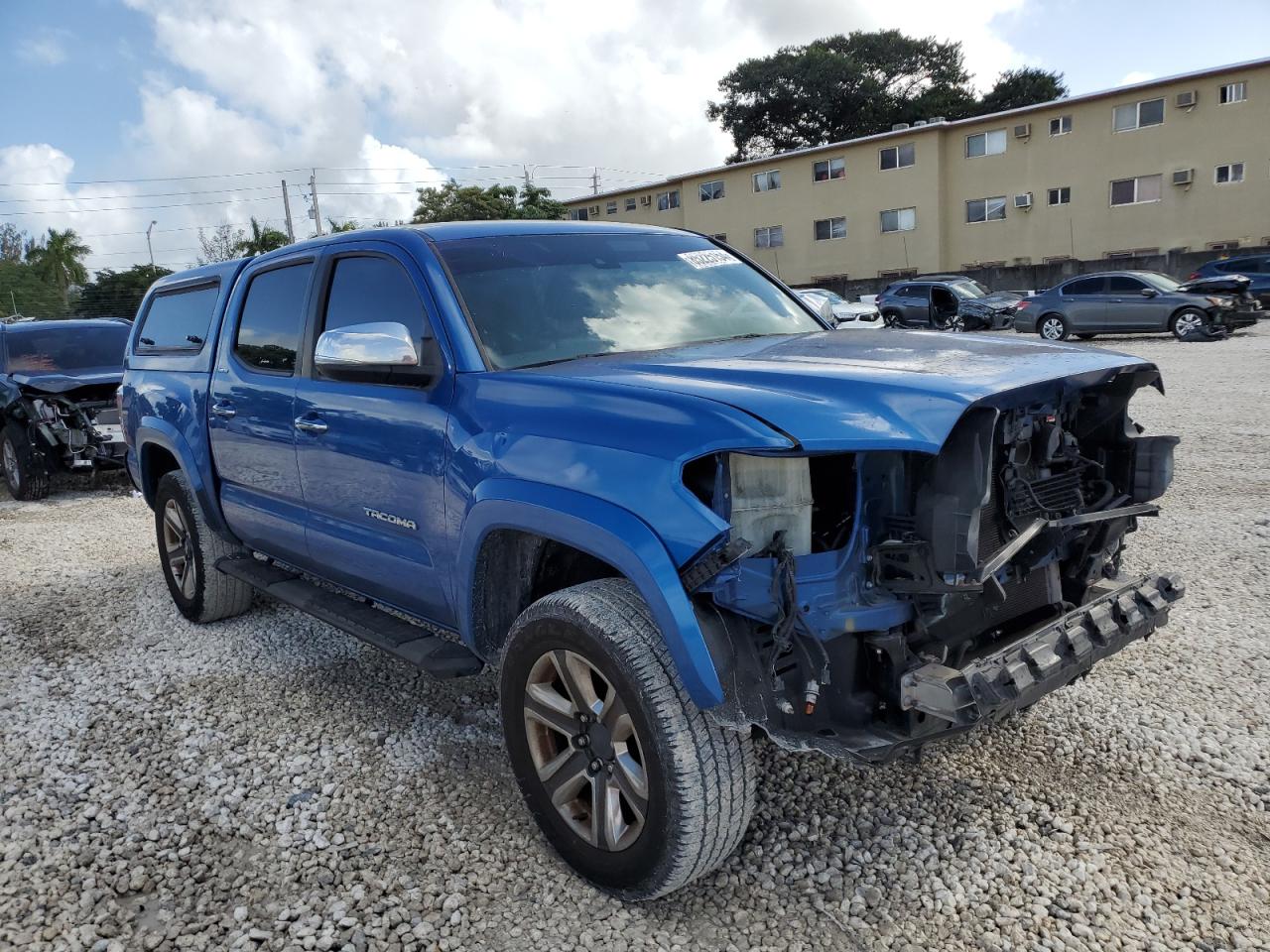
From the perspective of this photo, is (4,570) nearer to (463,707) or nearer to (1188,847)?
(463,707)

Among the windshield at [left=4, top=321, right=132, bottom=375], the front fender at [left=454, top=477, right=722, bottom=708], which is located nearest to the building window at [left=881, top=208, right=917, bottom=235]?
the windshield at [left=4, top=321, right=132, bottom=375]

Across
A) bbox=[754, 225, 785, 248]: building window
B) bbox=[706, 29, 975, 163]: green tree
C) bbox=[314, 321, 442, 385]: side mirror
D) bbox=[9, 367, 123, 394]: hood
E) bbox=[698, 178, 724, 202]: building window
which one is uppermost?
bbox=[706, 29, 975, 163]: green tree

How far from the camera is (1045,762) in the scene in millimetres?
3311

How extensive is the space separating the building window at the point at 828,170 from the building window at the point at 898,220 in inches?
102

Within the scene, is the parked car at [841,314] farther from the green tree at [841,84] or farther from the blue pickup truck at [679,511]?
the green tree at [841,84]

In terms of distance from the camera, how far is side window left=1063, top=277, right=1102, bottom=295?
20.1 metres

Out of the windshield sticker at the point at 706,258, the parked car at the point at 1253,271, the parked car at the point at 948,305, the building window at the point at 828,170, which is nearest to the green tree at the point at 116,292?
the building window at the point at 828,170

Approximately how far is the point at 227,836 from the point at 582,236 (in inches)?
100

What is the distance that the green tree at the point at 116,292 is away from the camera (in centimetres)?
4447

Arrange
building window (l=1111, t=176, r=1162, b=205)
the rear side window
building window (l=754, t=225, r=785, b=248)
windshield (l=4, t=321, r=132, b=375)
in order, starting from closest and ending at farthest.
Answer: the rear side window → windshield (l=4, t=321, r=132, b=375) → building window (l=1111, t=176, r=1162, b=205) → building window (l=754, t=225, r=785, b=248)

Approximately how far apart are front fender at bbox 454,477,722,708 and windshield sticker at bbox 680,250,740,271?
1616 mm

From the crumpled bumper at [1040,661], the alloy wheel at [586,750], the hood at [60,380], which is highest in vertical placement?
the hood at [60,380]

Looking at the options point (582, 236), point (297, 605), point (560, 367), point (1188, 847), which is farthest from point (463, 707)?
point (1188, 847)

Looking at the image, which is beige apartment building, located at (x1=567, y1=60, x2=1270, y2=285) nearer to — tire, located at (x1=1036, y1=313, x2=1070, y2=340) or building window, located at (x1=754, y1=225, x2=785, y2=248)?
building window, located at (x1=754, y1=225, x2=785, y2=248)
